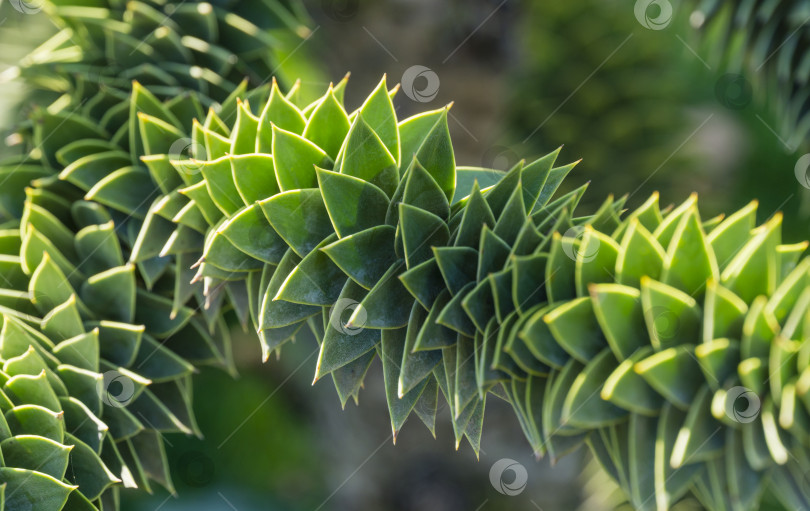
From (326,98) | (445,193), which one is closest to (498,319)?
(445,193)

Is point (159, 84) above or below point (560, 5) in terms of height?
below

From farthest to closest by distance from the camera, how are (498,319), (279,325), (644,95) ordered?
(644,95) → (279,325) → (498,319)

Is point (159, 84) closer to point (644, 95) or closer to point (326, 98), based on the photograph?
point (326, 98)

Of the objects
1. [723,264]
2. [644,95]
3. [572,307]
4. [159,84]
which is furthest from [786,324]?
[644,95]

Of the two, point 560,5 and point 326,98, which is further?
point 560,5

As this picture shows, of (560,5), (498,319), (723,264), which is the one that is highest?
(560,5)

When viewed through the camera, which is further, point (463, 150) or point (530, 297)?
point (463, 150)

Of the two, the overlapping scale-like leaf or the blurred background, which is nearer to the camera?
the overlapping scale-like leaf

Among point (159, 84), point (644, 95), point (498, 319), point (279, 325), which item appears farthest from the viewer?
point (644, 95)
